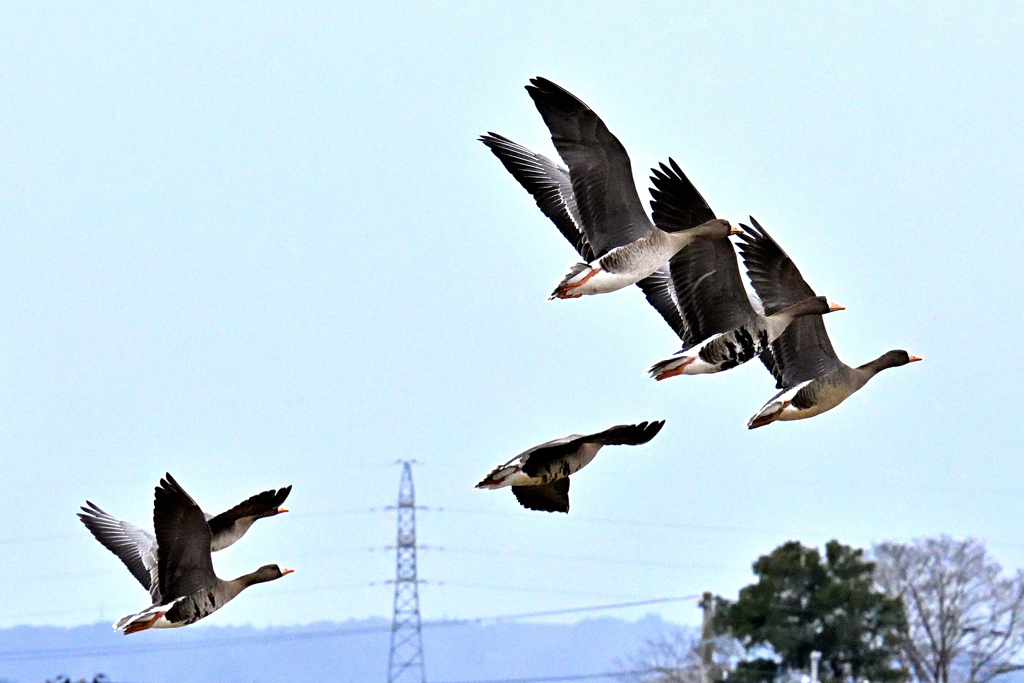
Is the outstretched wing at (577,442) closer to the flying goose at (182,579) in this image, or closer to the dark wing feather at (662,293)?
the flying goose at (182,579)

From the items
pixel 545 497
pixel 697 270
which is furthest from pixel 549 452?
pixel 697 270

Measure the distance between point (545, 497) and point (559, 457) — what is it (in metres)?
1.49

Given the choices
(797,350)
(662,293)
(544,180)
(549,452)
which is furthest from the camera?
(544,180)

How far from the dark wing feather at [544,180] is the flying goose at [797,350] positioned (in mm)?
2872

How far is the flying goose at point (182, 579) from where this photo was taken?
14641mm

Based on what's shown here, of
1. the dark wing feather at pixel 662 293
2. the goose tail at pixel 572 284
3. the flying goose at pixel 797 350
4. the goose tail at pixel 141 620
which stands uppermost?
the dark wing feather at pixel 662 293

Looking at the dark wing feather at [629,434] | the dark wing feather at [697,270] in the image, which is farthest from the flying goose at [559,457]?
the dark wing feather at [697,270]

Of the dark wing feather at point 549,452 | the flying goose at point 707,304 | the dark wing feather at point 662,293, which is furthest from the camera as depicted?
the dark wing feather at point 662,293

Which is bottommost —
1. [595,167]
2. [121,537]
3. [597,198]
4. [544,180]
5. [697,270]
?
[121,537]

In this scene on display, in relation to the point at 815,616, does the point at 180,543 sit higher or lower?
lower

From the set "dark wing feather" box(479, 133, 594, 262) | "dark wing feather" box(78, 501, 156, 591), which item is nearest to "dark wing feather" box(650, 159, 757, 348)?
"dark wing feather" box(479, 133, 594, 262)

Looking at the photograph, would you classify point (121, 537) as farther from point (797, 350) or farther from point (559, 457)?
point (797, 350)

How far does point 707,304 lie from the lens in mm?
14805

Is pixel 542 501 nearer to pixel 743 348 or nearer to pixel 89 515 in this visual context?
pixel 743 348
